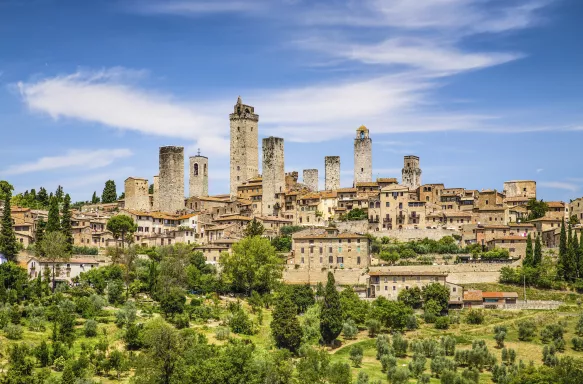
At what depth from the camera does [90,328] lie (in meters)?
55.8

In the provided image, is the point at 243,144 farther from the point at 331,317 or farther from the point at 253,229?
the point at 331,317

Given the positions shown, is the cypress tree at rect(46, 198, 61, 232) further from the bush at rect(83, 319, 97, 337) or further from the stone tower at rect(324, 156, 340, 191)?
the stone tower at rect(324, 156, 340, 191)

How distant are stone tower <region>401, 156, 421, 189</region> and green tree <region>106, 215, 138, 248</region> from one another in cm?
3163

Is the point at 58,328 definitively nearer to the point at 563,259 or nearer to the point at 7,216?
the point at 7,216

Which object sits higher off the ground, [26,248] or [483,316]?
[26,248]

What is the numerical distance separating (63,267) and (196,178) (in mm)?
32441

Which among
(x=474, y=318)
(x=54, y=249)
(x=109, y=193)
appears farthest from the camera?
(x=109, y=193)

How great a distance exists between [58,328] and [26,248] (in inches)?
871

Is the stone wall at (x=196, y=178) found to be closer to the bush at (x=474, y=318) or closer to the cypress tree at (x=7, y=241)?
the cypress tree at (x=7, y=241)

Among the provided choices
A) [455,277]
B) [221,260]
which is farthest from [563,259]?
[221,260]

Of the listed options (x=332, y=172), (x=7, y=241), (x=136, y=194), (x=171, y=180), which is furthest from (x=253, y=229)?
(x=332, y=172)

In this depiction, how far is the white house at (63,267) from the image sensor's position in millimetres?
67812

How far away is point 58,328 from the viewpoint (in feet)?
182

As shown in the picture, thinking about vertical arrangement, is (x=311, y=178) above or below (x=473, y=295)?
above
